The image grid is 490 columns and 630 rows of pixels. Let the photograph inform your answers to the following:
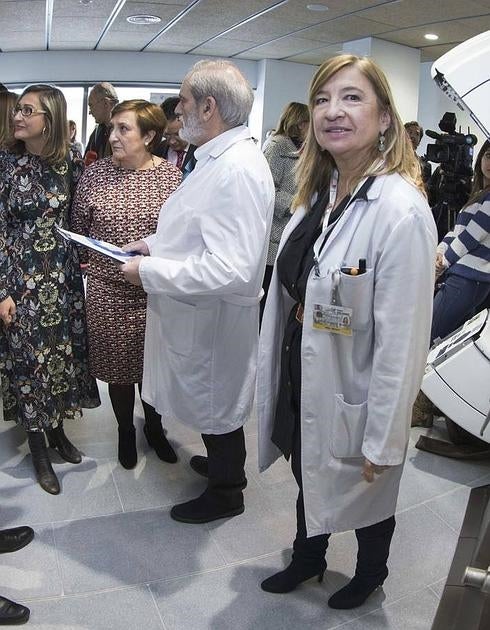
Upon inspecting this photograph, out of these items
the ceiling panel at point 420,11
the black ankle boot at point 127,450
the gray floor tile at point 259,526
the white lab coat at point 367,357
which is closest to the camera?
the white lab coat at point 367,357

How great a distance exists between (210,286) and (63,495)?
108 centimetres

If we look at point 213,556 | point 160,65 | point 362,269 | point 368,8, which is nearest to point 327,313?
point 362,269

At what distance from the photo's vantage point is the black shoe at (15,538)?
1.95 meters

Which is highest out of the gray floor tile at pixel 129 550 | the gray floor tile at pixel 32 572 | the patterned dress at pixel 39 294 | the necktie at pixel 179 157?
the necktie at pixel 179 157

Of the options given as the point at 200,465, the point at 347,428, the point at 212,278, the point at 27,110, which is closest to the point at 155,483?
the point at 200,465

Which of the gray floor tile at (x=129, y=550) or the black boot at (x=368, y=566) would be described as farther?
the gray floor tile at (x=129, y=550)

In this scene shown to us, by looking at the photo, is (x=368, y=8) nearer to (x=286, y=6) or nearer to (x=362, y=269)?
(x=286, y=6)

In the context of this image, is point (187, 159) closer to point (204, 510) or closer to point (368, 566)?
point (204, 510)

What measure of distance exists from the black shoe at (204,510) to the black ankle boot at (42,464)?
18.5 inches

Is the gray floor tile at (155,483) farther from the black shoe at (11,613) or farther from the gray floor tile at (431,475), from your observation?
the gray floor tile at (431,475)

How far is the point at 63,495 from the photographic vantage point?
7.52 ft

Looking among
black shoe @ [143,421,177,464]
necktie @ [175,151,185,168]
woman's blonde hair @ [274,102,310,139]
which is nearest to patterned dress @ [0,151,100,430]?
black shoe @ [143,421,177,464]

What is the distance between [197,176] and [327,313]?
2.26 feet

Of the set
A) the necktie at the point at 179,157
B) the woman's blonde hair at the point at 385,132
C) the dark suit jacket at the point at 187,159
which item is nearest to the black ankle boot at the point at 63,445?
the dark suit jacket at the point at 187,159
